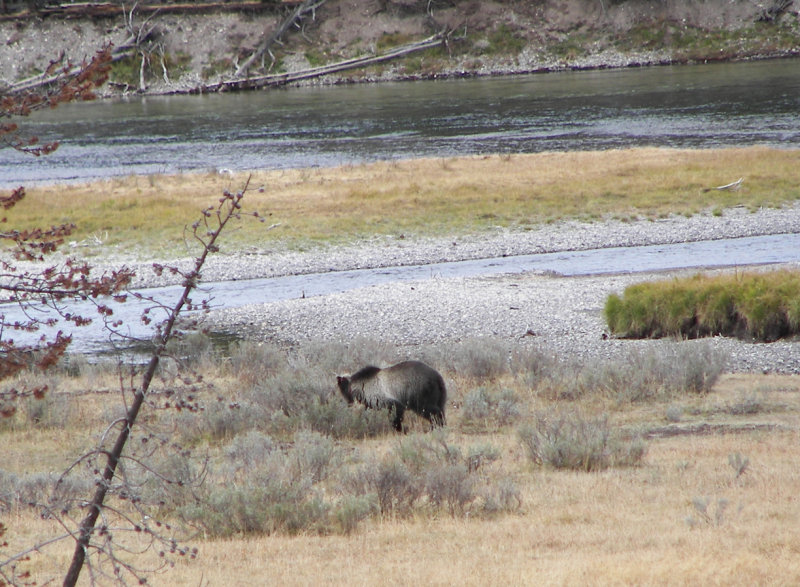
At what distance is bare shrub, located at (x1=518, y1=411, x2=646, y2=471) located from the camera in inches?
355

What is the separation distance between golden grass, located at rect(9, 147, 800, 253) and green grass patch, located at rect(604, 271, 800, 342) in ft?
36.7

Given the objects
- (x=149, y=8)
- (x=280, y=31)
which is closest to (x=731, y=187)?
(x=280, y=31)

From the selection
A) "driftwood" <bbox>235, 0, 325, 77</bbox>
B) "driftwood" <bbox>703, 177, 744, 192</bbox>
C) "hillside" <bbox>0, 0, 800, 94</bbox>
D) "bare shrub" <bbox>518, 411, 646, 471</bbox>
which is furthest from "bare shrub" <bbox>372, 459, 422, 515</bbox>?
"driftwood" <bbox>235, 0, 325, 77</bbox>

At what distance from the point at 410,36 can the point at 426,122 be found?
36.9 metres

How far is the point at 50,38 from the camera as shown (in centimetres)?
8681

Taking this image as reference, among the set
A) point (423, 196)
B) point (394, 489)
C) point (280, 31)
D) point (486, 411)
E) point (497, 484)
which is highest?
point (280, 31)

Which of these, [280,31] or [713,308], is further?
[280,31]

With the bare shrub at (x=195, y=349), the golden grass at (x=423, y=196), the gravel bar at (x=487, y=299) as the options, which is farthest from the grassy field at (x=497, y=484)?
the golden grass at (x=423, y=196)

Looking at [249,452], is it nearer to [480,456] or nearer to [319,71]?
[480,456]

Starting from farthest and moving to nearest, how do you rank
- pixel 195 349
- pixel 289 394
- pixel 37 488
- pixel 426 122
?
pixel 426 122, pixel 195 349, pixel 289 394, pixel 37 488

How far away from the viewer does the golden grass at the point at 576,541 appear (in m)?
5.94

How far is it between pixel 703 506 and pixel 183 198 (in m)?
28.1

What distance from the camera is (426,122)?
5488 centimetres

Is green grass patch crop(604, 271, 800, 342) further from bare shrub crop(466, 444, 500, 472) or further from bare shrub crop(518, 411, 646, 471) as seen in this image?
bare shrub crop(466, 444, 500, 472)
